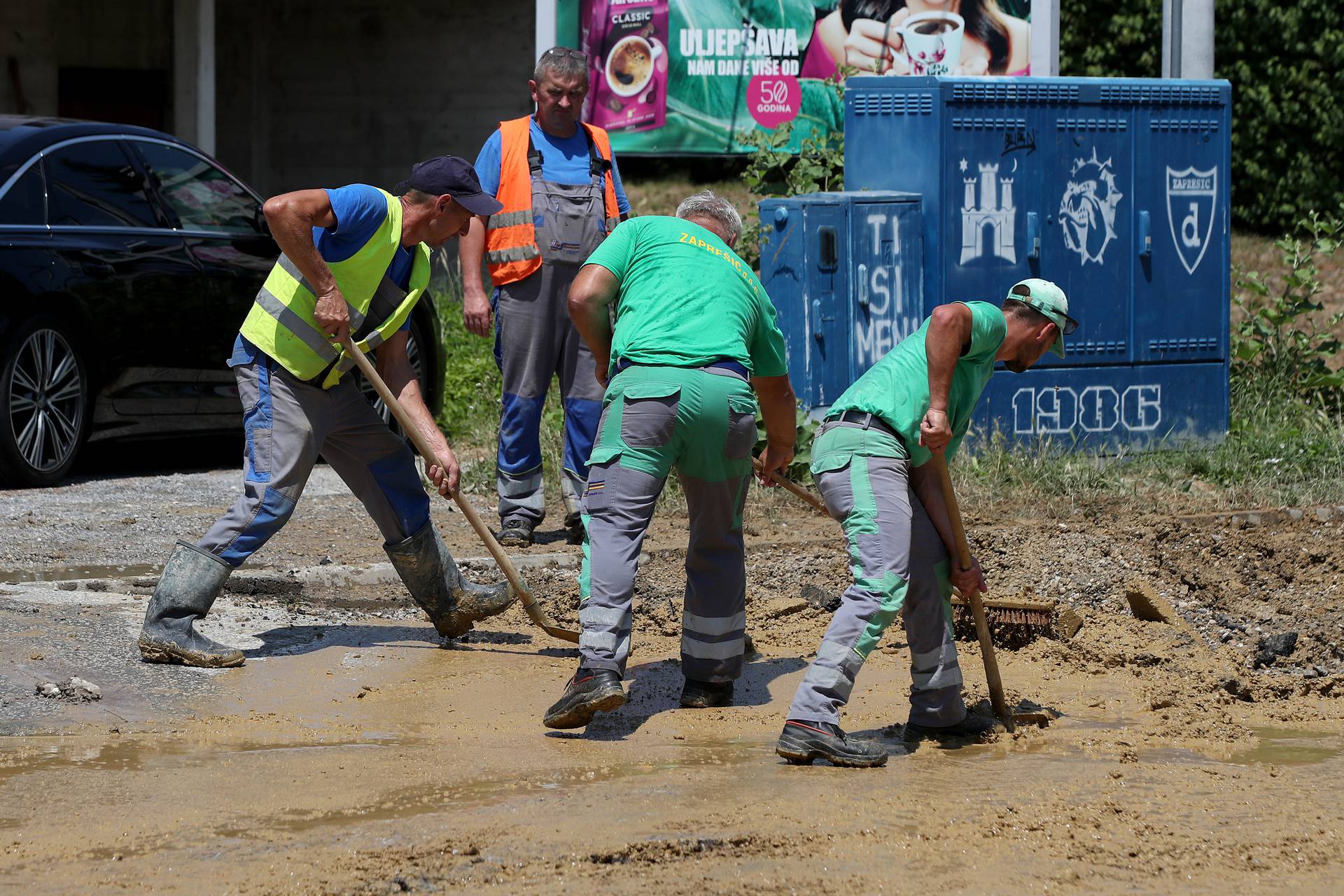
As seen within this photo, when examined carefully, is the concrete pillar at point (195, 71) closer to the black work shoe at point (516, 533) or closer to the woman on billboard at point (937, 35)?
the woman on billboard at point (937, 35)

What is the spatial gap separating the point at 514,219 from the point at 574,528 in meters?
1.44

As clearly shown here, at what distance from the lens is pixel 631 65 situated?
52.9 feet

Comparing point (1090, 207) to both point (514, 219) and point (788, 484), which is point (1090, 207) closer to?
point (514, 219)

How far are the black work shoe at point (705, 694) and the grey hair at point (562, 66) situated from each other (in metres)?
3.15

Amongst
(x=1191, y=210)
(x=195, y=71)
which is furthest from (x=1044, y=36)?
(x=195, y=71)

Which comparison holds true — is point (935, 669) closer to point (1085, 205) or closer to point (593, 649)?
point (593, 649)

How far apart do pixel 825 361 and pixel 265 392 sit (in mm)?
4313

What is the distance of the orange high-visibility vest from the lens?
7566mm

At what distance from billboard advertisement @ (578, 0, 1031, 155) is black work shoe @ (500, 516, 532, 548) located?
8682 mm

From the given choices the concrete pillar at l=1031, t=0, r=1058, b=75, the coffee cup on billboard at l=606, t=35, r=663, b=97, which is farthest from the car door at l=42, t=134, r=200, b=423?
the concrete pillar at l=1031, t=0, r=1058, b=75

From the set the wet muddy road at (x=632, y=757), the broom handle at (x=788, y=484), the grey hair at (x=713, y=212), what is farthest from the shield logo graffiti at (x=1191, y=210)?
the grey hair at (x=713, y=212)

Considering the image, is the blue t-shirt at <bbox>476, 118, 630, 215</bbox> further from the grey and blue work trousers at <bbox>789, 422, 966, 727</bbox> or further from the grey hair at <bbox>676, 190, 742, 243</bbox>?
the grey and blue work trousers at <bbox>789, 422, 966, 727</bbox>

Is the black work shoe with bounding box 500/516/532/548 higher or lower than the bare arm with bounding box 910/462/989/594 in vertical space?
lower

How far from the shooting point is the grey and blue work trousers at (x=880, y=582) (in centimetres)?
471
